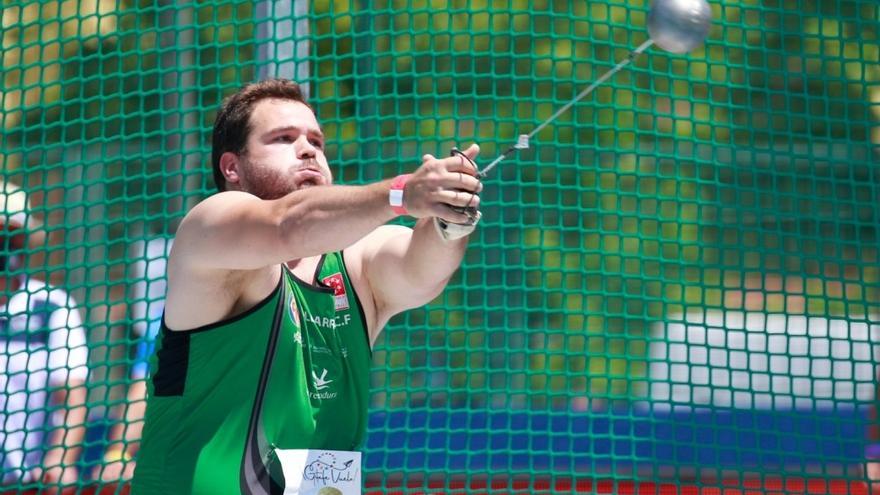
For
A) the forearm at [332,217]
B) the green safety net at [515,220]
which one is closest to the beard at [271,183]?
the forearm at [332,217]

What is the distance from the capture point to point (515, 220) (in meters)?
6.39

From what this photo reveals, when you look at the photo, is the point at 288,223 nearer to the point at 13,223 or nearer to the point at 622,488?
the point at 13,223

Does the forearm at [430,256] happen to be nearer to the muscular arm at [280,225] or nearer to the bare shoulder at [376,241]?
the bare shoulder at [376,241]

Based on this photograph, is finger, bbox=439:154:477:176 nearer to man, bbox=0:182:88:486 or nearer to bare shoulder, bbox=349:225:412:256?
bare shoulder, bbox=349:225:412:256

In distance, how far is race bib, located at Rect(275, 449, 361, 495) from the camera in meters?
2.88

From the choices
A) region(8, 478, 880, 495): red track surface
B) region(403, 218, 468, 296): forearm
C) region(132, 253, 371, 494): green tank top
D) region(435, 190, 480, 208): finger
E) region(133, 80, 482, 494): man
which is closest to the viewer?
region(435, 190, 480, 208): finger

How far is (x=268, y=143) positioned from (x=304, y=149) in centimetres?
10

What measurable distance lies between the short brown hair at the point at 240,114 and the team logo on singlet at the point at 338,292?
1.42 ft

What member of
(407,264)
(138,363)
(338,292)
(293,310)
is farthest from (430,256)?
(138,363)

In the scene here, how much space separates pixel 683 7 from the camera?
274cm

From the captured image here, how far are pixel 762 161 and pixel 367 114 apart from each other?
2427 mm

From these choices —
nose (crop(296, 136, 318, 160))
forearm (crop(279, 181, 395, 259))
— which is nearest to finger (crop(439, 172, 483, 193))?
forearm (crop(279, 181, 395, 259))

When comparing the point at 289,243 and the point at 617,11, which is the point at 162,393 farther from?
the point at 617,11

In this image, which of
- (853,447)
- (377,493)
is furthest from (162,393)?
(853,447)
